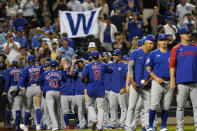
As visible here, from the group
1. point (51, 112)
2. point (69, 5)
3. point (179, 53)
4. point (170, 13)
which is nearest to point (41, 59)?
point (51, 112)

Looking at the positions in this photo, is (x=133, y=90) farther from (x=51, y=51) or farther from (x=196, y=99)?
(x=51, y=51)

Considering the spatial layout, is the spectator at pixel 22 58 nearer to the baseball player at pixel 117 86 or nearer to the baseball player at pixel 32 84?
the baseball player at pixel 32 84

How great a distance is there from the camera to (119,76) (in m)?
16.1

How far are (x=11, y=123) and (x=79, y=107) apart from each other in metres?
3.11

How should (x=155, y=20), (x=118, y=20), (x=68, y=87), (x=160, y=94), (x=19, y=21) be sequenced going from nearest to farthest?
(x=160, y=94) → (x=68, y=87) → (x=19, y=21) → (x=118, y=20) → (x=155, y=20)

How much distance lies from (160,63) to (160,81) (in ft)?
1.52

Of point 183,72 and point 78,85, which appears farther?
point 78,85

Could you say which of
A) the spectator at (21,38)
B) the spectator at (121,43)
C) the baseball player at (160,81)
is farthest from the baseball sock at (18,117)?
the baseball player at (160,81)

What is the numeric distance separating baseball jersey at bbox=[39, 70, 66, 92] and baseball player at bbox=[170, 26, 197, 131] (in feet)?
18.6

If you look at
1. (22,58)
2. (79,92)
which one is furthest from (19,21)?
(79,92)

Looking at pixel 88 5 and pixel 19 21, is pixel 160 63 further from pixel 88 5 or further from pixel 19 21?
pixel 88 5

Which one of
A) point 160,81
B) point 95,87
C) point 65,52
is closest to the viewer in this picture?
point 160,81

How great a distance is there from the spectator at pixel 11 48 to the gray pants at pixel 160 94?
31.4 feet

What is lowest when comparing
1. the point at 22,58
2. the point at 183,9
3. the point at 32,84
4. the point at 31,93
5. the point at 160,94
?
the point at 31,93
